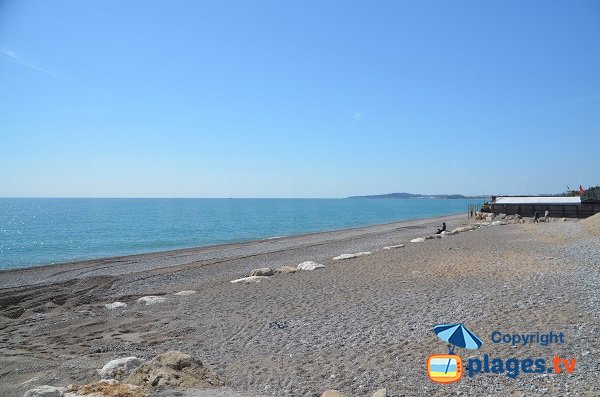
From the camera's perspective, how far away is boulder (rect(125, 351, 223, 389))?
20.4 feet

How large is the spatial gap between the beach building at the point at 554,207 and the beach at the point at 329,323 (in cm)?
3353

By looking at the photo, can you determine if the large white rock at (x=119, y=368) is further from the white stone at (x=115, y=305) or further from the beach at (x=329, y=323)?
the white stone at (x=115, y=305)

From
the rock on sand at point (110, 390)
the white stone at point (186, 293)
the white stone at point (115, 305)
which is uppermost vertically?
the rock on sand at point (110, 390)

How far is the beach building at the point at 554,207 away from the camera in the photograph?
4653 cm

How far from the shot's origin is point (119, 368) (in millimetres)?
7254

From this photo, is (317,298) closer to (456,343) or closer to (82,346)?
(456,343)

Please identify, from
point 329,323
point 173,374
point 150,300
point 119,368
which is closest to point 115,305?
point 150,300

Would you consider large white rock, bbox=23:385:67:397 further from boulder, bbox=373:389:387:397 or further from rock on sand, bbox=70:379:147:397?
boulder, bbox=373:389:387:397

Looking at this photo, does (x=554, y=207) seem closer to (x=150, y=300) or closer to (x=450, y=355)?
(x=450, y=355)

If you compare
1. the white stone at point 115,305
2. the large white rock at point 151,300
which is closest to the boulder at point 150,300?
the large white rock at point 151,300

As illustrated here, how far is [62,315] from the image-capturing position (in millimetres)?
13016

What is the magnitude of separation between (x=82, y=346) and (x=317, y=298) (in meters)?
6.59

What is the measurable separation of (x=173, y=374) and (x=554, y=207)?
179 ft

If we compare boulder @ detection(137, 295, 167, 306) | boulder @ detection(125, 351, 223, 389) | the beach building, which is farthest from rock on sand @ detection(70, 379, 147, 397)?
the beach building
